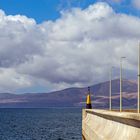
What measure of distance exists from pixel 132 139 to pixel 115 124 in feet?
17.5

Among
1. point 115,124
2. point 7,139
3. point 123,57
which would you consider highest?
point 123,57

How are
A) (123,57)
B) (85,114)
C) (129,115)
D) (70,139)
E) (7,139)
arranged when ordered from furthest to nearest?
(7,139) → (70,139) → (85,114) → (123,57) → (129,115)

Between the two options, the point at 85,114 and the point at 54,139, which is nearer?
the point at 85,114

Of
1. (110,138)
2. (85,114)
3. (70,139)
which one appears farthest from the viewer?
(70,139)

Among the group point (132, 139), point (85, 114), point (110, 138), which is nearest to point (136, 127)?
point (132, 139)

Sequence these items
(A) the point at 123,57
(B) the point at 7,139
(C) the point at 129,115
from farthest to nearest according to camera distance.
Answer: (B) the point at 7,139 < (A) the point at 123,57 < (C) the point at 129,115

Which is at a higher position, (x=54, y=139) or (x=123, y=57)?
(x=123, y=57)

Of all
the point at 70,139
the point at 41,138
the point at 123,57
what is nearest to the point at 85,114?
the point at 123,57

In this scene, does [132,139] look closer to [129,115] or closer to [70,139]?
[129,115]

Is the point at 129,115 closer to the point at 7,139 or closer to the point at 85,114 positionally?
the point at 85,114

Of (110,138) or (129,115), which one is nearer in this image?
(129,115)

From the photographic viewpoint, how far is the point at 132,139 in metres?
15.6

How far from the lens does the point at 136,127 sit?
49.6 ft

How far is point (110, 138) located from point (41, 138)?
2303 inches
